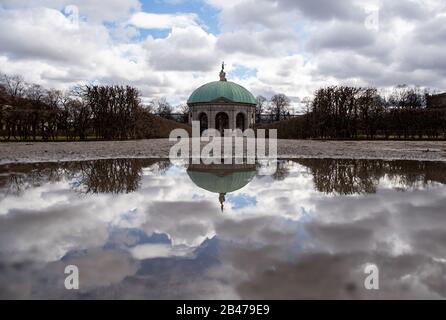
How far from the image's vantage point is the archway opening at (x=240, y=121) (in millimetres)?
68562

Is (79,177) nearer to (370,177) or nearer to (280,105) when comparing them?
(370,177)

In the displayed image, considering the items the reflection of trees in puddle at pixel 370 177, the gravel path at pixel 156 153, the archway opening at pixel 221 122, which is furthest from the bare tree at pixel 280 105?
the reflection of trees in puddle at pixel 370 177

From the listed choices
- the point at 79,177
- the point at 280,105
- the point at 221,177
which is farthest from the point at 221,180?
the point at 280,105

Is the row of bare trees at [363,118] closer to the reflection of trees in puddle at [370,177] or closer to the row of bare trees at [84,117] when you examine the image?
the row of bare trees at [84,117]

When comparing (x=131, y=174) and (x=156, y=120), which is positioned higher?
(x=156, y=120)

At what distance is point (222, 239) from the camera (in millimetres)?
5926

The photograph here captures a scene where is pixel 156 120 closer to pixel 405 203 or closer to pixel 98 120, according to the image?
pixel 98 120

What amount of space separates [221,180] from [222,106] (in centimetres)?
5521

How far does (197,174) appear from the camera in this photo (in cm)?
1353

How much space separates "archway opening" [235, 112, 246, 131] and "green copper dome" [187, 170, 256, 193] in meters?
54.6

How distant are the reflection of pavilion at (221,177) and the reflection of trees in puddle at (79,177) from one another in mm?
1597
